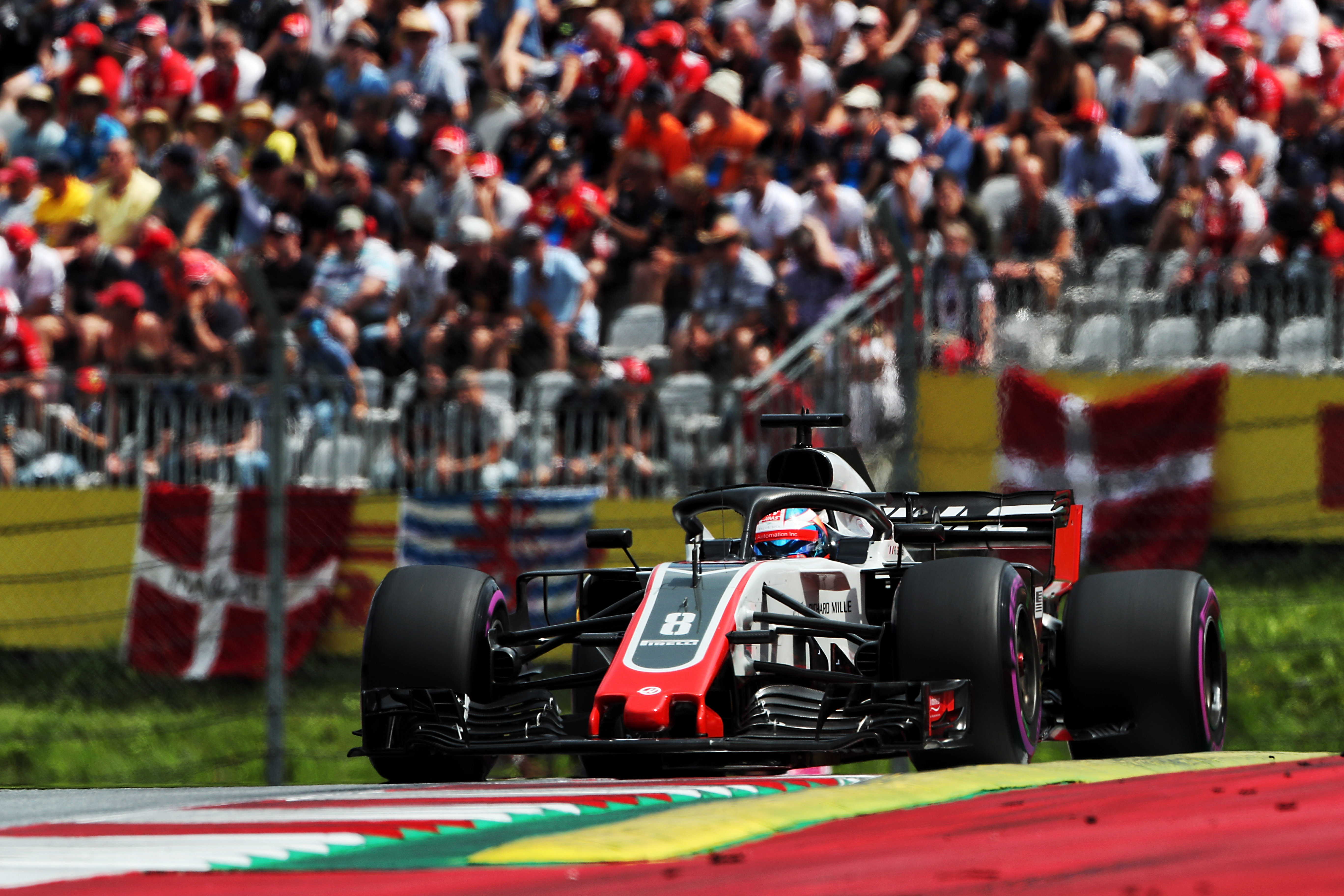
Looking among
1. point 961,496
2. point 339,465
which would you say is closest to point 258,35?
point 339,465

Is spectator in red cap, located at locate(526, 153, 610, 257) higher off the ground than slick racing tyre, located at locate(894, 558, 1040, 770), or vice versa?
spectator in red cap, located at locate(526, 153, 610, 257)

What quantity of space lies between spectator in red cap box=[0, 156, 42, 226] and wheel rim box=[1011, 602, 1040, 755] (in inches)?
400

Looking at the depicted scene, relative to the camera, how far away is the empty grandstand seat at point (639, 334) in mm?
→ 12133

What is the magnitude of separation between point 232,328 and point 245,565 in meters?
2.61

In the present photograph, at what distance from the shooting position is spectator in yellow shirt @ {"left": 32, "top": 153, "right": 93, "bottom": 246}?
14430mm

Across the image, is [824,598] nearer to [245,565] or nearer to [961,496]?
[961,496]

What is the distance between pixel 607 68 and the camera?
1461cm

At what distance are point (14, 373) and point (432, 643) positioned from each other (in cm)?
551

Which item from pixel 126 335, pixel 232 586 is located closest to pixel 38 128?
pixel 126 335

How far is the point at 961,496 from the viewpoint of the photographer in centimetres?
787

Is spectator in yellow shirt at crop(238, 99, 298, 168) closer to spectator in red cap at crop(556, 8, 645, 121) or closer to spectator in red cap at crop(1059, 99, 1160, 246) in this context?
spectator in red cap at crop(556, 8, 645, 121)

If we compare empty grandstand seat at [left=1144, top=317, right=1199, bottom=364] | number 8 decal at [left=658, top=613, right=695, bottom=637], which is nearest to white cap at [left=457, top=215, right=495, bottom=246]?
empty grandstand seat at [left=1144, top=317, right=1199, bottom=364]

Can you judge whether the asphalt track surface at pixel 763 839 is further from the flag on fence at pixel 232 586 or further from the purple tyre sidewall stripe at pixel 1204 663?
the flag on fence at pixel 232 586

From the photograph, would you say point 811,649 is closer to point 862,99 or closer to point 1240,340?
point 1240,340
